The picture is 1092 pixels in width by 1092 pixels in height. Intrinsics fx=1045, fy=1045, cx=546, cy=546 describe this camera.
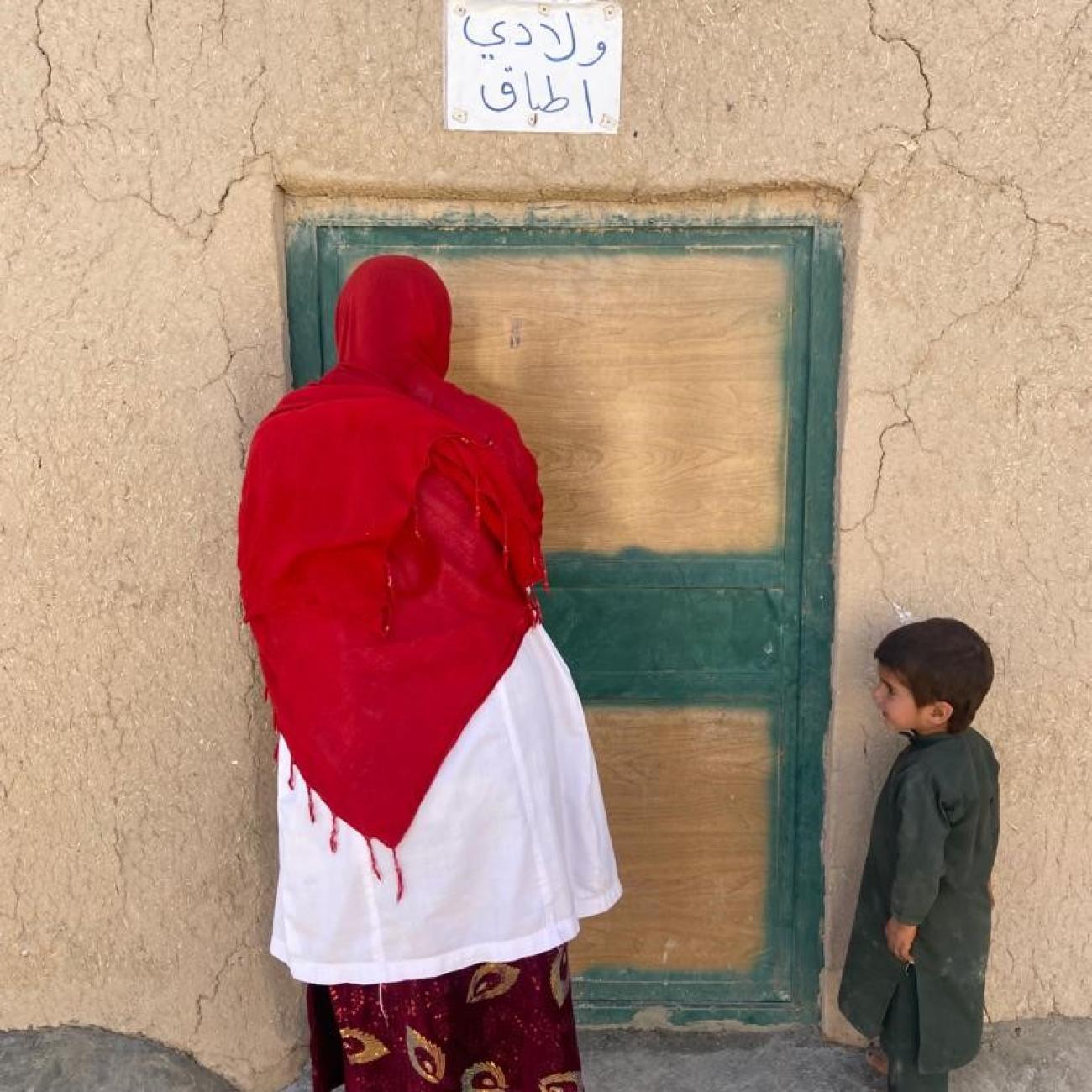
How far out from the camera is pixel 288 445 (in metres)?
1.59

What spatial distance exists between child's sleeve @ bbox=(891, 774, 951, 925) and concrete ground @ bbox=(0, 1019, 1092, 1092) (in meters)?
0.58

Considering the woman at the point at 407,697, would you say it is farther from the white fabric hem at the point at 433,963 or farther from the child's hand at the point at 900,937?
the child's hand at the point at 900,937

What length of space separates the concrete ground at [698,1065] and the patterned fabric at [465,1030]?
456 mm

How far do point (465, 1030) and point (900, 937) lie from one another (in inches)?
32.4

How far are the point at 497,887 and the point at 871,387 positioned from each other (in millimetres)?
1228

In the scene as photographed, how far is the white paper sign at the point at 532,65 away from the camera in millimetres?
2047

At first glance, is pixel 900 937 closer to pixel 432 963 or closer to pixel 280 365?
pixel 432 963

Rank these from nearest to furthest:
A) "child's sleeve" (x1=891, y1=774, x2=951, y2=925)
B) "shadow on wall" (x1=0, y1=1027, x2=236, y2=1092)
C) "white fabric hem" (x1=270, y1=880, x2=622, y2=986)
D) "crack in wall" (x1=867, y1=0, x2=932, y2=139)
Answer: "white fabric hem" (x1=270, y1=880, x2=622, y2=986), "child's sleeve" (x1=891, y1=774, x2=951, y2=925), "crack in wall" (x1=867, y1=0, x2=932, y2=139), "shadow on wall" (x1=0, y1=1027, x2=236, y2=1092)

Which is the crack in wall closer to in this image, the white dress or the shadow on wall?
the white dress

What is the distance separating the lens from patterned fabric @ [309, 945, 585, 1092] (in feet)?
5.83

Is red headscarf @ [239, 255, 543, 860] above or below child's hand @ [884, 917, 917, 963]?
above

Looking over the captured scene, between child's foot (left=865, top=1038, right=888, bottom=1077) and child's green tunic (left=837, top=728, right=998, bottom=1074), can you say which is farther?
child's foot (left=865, top=1038, right=888, bottom=1077)

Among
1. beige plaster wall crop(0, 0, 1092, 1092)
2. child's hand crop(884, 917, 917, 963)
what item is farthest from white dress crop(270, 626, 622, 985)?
child's hand crop(884, 917, 917, 963)

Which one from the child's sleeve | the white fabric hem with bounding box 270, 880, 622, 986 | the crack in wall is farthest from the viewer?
the crack in wall
